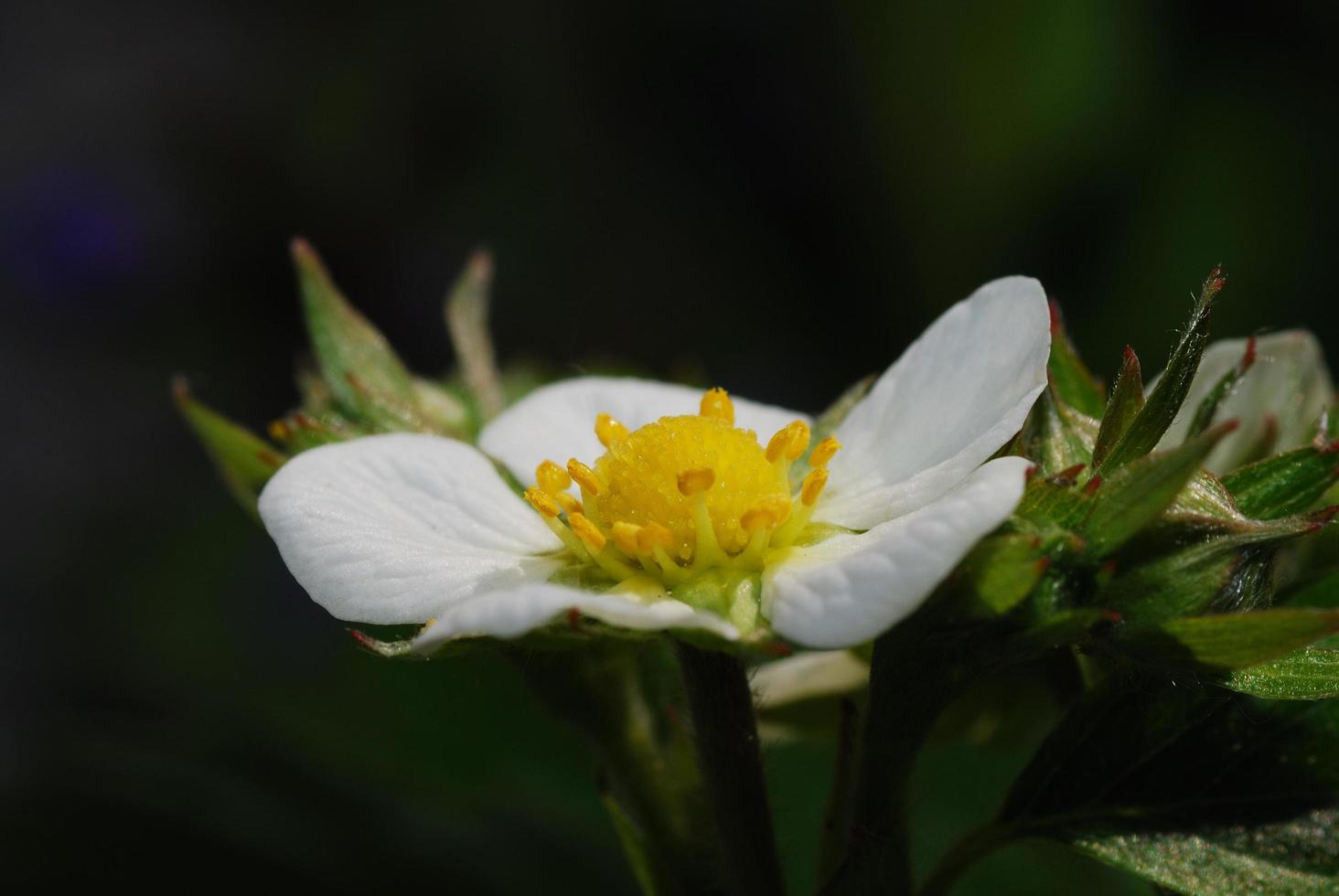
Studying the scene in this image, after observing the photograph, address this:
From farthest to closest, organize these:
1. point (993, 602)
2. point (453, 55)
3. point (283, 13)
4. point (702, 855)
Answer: point (283, 13) < point (453, 55) < point (702, 855) < point (993, 602)

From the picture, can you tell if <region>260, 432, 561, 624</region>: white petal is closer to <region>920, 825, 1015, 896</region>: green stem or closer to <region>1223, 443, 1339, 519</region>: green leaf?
<region>920, 825, 1015, 896</region>: green stem

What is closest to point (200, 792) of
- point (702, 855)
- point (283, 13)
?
point (702, 855)

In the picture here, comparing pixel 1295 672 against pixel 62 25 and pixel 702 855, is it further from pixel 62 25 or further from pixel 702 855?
pixel 62 25

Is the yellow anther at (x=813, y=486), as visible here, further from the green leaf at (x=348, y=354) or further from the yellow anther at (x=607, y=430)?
the green leaf at (x=348, y=354)

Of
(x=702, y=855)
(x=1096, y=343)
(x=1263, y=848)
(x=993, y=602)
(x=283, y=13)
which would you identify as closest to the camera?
(x=993, y=602)

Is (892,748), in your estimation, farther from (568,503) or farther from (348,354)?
(348,354)

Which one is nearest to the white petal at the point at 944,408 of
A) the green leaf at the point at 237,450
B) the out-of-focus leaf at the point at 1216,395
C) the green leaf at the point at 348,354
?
the out-of-focus leaf at the point at 1216,395
